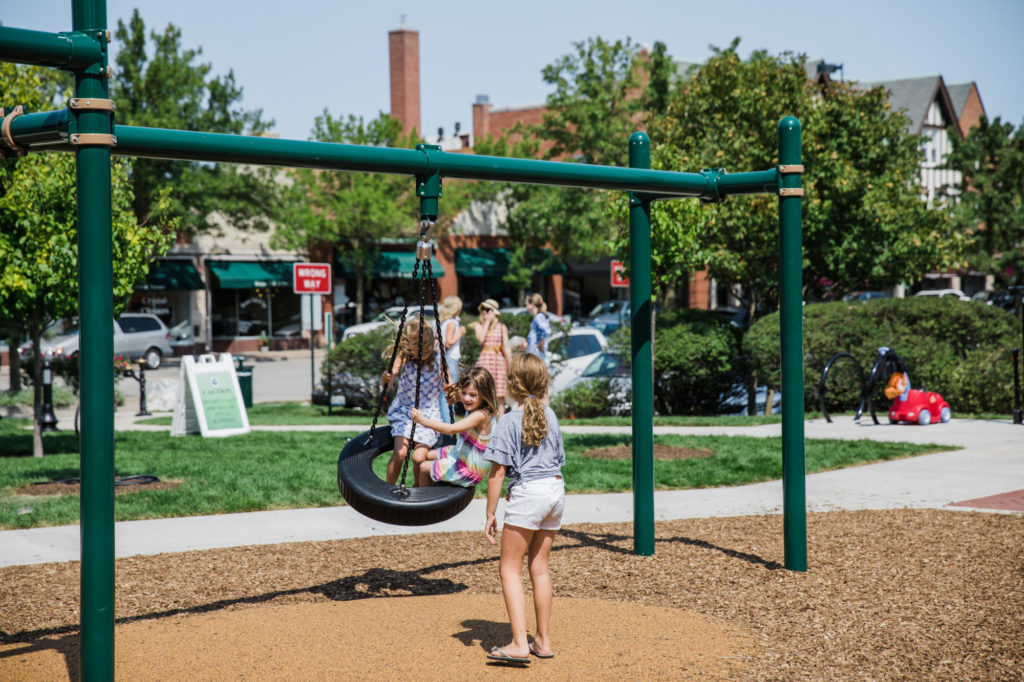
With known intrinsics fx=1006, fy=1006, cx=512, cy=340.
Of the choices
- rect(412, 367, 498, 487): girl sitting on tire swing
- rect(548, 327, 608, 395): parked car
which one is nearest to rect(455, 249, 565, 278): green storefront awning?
rect(548, 327, 608, 395): parked car

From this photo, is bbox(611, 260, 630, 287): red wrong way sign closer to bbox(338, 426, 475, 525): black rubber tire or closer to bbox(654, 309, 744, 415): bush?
bbox(654, 309, 744, 415): bush

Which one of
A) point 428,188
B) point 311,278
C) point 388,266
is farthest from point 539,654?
point 388,266

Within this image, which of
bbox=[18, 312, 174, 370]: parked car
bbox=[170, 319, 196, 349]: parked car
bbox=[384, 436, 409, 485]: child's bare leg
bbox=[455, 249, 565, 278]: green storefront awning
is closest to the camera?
bbox=[384, 436, 409, 485]: child's bare leg

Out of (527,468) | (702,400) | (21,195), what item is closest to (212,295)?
(702,400)

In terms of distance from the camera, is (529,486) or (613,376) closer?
(529,486)

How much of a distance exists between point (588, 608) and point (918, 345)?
1209 centimetres

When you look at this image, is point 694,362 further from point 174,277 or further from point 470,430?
point 174,277

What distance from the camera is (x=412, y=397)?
7047 mm

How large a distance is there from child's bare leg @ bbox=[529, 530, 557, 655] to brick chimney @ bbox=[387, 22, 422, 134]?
47.6 metres

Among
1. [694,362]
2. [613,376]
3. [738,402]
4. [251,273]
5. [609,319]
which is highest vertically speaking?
[251,273]

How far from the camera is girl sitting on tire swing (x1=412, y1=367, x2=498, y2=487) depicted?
550 centimetres

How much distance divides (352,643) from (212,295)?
3841 cm

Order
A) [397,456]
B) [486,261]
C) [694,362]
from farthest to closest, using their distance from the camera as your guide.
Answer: [486,261], [694,362], [397,456]

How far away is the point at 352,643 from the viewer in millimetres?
5027
